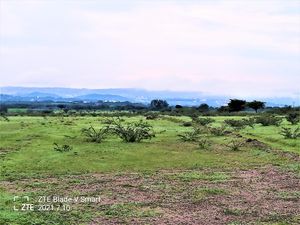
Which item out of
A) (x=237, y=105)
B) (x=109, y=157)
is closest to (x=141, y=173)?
(x=109, y=157)

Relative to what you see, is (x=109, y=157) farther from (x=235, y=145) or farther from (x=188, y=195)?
(x=188, y=195)

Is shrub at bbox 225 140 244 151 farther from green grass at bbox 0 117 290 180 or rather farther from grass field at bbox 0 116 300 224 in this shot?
green grass at bbox 0 117 290 180

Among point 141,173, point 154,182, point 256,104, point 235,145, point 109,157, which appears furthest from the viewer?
point 256,104

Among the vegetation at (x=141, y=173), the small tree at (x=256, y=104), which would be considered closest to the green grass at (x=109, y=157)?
the vegetation at (x=141, y=173)

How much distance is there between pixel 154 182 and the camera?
20.6m

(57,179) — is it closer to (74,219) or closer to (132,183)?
(132,183)

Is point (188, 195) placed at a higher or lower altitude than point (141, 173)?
higher

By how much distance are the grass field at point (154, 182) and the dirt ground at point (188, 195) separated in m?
0.03

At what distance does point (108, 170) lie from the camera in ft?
80.5

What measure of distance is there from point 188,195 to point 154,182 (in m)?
2.96

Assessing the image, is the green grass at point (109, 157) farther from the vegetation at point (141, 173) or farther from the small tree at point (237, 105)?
the small tree at point (237, 105)

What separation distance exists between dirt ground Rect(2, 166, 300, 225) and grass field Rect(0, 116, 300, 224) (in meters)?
0.03

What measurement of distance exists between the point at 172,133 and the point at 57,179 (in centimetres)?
2440

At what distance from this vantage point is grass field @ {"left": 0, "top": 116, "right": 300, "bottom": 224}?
14.9 m
